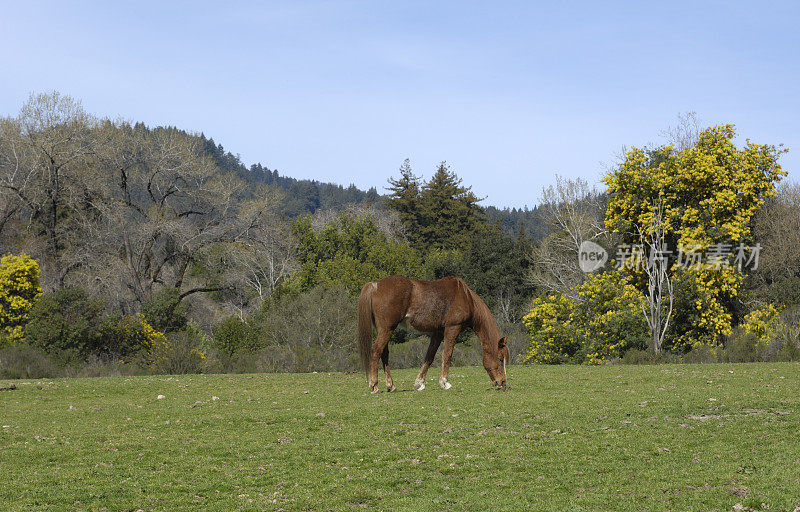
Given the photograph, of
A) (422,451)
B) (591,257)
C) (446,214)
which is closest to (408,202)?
(446,214)

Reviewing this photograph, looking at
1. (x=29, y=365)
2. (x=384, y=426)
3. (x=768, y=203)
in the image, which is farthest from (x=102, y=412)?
(x=768, y=203)

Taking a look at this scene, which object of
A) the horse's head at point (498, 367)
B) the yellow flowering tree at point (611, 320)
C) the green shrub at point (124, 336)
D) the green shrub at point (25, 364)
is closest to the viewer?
the horse's head at point (498, 367)

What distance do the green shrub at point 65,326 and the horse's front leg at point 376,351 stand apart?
19576 millimetres

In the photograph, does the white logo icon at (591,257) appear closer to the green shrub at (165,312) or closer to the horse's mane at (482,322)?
the green shrub at (165,312)

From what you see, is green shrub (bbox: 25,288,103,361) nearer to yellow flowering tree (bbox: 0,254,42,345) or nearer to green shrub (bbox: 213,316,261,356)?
yellow flowering tree (bbox: 0,254,42,345)

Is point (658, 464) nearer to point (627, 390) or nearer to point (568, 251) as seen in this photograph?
point (627, 390)

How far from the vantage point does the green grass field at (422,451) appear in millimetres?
6891

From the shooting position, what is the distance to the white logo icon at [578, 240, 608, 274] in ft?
139

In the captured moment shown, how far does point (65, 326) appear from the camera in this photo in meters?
30.5

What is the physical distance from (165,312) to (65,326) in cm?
833

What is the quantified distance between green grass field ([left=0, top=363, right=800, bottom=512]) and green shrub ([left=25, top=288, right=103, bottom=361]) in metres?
15.8

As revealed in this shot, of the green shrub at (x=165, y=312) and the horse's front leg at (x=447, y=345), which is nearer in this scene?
the horse's front leg at (x=447, y=345)

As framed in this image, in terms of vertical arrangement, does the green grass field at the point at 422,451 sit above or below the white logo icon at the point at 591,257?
below

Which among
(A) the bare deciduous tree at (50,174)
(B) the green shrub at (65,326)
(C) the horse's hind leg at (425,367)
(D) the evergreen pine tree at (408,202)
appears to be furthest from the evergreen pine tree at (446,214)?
(C) the horse's hind leg at (425,367)
